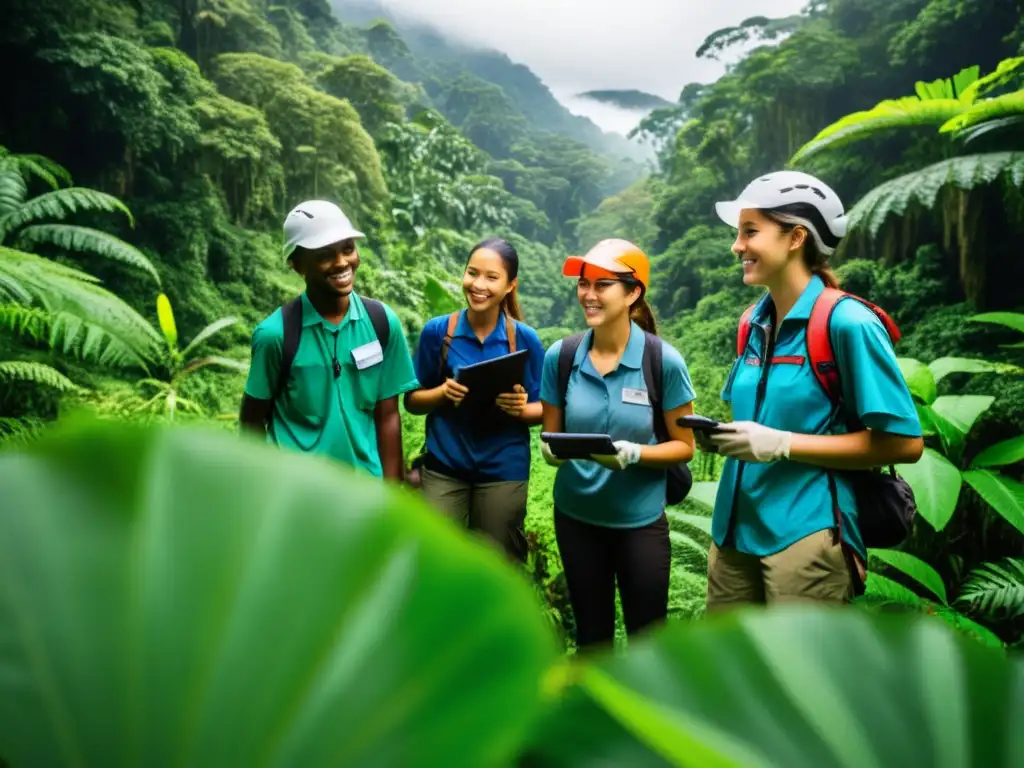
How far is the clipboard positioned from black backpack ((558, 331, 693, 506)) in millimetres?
232

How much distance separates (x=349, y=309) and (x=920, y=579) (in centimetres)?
225

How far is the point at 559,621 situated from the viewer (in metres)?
3.07

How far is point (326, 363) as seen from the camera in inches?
67.8

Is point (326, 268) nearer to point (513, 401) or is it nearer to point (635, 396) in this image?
point (513, 401)

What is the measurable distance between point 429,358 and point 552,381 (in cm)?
56

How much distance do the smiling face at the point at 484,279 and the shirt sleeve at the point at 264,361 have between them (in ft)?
2.56

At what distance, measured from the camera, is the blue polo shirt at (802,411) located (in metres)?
1.31

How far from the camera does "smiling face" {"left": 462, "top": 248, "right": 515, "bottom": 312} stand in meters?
2.29

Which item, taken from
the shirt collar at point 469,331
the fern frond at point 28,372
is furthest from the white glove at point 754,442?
the fern frond at point 28,372

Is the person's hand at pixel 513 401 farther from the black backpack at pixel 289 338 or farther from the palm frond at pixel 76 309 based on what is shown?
the palm frond at pixel 76 309

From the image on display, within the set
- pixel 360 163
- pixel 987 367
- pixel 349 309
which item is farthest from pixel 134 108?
pixel 987 367

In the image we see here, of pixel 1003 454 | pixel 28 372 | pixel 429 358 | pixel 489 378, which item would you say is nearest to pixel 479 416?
pixel 489 378

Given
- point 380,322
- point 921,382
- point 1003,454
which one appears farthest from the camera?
point 921,382

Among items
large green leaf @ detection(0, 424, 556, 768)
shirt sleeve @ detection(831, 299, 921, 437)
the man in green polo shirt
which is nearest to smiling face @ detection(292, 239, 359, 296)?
the man in green polo shirt
